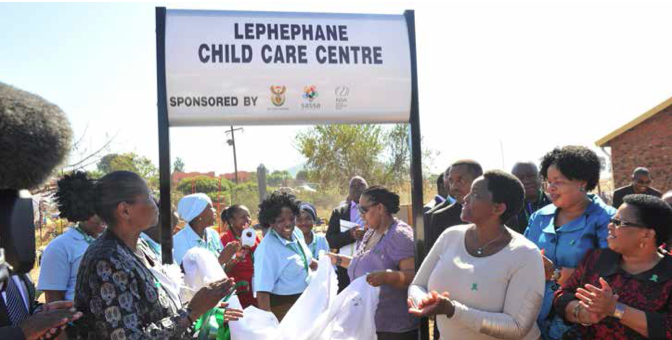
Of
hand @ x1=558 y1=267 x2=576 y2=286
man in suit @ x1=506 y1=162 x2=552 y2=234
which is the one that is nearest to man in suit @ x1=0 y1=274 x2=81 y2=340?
hand @ x1=558 y1=267 x2=576 y2=286

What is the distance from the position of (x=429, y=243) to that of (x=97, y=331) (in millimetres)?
2987

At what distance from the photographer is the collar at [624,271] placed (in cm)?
271

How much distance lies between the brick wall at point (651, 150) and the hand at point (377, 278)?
1720 centimetres

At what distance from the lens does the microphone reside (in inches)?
60.1

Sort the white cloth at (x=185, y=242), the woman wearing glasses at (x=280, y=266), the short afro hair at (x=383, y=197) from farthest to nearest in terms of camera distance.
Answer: the white cloth at (x=185, y=242)
the woman wearing glasses at (x=280, y=266)
the short afro hair at (x=383, y=197)

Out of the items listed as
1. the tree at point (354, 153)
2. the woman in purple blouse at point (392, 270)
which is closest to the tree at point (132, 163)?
the tree at point (354, 153)

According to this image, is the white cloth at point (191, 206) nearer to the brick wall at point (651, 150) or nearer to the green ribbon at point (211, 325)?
the green ribbon at point (211, 325)

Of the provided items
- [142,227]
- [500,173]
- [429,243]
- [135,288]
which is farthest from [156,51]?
[429,243]

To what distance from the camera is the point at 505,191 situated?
312 cm

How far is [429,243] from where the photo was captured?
4.75 metres

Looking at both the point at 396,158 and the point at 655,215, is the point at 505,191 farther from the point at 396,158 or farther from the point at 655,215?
the point at 396,158

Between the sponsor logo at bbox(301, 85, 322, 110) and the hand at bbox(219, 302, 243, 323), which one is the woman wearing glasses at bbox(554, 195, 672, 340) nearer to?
the hand at bbox(219, 302, 243, 323)

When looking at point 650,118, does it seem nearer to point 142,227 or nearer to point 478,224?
point 478,224

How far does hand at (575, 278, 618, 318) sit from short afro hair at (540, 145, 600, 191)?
0.87m
